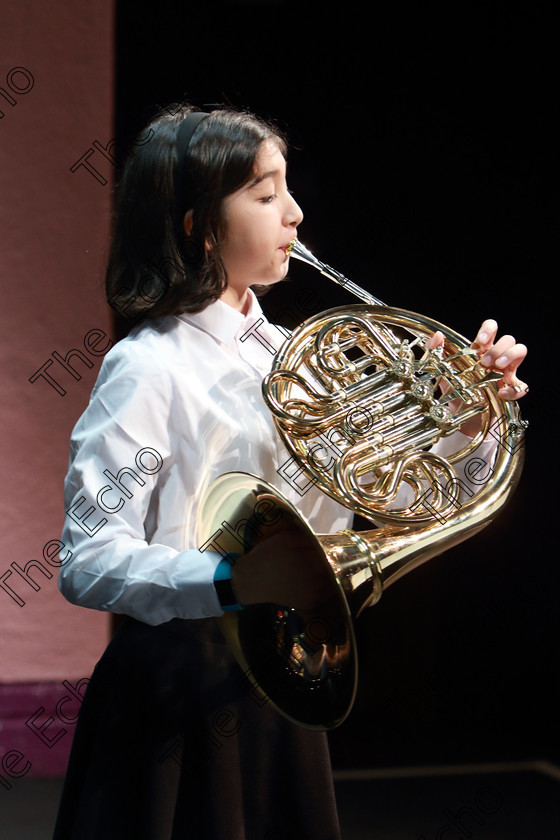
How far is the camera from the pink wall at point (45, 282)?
184 cm

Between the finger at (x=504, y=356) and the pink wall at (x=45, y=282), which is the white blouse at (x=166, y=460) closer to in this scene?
the finger at (x=504, y=356)

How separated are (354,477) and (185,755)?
1.06 feet

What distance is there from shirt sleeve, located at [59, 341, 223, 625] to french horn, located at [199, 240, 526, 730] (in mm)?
57

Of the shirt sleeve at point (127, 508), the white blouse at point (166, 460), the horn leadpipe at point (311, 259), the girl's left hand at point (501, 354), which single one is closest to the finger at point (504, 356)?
the girl's left hand at point (501, 354)

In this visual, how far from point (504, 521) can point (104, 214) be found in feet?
3.62

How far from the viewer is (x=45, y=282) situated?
6.17 ft

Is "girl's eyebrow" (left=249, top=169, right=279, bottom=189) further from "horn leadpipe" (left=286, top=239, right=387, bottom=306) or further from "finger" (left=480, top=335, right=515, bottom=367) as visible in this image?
"finger" (left=480, top=335, right=515, bottom=367)

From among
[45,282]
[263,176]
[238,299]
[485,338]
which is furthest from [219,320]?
[45,282]

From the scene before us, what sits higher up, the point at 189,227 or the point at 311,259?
the point at 189,227

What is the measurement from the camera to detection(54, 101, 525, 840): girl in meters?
0.86

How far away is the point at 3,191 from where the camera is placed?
A: 72.7 inches

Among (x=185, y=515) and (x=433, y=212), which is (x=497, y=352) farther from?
(x=433, y=212)

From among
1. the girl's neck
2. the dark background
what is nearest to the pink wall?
the dark background

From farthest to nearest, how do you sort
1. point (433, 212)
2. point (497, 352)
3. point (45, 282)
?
point (433, 212), point (45, 282), point (497, 352)
